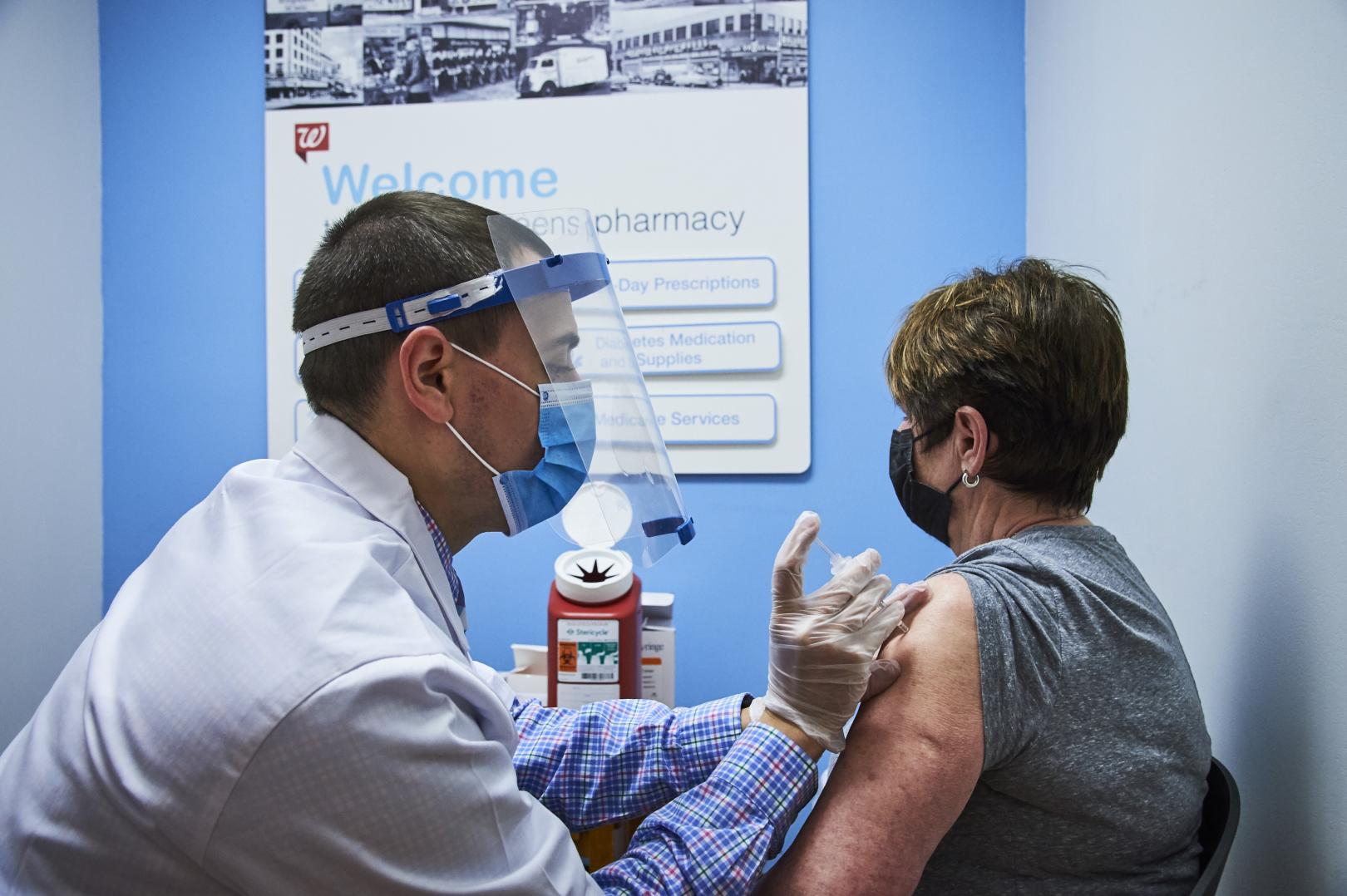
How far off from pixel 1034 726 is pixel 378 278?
89 cm

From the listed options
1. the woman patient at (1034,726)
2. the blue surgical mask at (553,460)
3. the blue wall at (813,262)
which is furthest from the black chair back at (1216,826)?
the blue wall at (813,262)

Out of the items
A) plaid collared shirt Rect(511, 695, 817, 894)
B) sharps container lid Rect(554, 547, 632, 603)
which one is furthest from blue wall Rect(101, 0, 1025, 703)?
plaid collared shirt Rect(511, 695, 817, 894)

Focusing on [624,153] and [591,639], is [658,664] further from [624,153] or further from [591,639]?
[624,153]

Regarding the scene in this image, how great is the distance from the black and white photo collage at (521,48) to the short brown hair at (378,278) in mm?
1260

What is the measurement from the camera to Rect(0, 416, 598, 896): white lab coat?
2.57ft

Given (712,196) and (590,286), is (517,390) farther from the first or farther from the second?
(712,196)

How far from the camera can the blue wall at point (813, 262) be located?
2.16m

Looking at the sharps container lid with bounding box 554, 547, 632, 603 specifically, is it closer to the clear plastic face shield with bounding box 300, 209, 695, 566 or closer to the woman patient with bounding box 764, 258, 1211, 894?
the clear plastic face shield with bounding box 300, 209, 695, 566

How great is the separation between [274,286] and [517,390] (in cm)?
146

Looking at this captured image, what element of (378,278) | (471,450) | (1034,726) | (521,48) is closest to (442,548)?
(471,450)

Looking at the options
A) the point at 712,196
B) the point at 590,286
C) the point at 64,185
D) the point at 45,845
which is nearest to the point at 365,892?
the point at 45,845

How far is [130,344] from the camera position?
2.36m

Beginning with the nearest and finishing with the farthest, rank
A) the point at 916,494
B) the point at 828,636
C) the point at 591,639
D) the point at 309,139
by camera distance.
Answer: the point at 828,636 < the point at 916,494 < the point at 591,639 < the point at 309,139

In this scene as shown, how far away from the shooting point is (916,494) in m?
1.25
